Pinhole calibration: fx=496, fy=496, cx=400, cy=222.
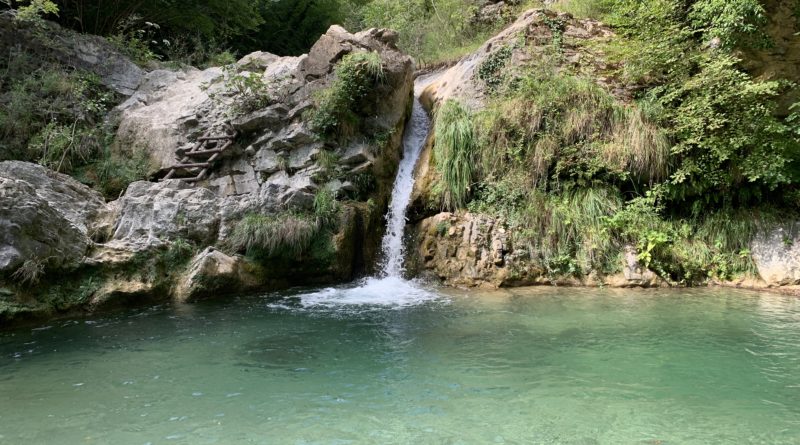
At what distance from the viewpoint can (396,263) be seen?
942 cm

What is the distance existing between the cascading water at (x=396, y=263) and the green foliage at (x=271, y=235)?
996 millimetres

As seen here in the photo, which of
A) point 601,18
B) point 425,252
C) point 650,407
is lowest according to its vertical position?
point 650,407

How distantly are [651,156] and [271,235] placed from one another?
6810 millimetres

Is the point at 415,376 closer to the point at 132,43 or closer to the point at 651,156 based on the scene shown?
the point at 651,156

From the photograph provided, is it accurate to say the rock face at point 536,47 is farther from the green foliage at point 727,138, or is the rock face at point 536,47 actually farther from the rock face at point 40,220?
the rock face at point 40,220

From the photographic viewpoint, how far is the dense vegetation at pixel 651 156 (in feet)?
27.3

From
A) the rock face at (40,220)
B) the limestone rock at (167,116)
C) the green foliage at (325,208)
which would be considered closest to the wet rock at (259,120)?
the limestone rock at (167,116)

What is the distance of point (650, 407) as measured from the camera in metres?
3.68

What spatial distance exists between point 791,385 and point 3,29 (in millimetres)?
15304

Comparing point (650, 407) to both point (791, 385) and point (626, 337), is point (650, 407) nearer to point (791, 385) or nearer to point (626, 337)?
point (791, 385)

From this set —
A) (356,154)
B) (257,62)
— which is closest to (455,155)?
(356,154)

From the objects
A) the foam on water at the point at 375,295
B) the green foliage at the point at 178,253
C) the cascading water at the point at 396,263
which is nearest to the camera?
the foam on water at the point at 375,295

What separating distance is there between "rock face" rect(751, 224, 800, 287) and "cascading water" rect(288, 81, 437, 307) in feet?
17.9

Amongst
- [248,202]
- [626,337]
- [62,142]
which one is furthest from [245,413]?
[62,142]
